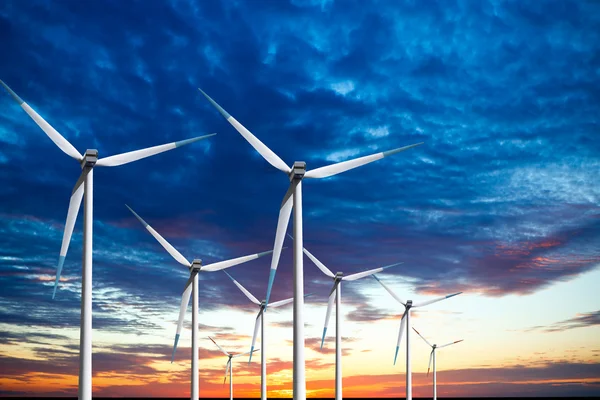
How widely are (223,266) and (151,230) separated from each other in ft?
35.8

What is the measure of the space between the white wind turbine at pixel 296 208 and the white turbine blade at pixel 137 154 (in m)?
3.70

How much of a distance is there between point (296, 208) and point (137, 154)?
455 inches

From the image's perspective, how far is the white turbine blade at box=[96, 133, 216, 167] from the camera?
50875 mm

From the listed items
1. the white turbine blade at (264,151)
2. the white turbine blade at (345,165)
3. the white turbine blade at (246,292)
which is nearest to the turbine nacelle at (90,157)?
the white turbine blade at (264,151)

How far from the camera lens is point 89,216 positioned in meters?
46.3

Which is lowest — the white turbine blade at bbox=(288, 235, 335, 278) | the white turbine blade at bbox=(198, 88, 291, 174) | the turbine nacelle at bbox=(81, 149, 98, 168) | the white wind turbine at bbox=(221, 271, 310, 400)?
the white wind turbine at bbox=(221, 271, 310, 400)

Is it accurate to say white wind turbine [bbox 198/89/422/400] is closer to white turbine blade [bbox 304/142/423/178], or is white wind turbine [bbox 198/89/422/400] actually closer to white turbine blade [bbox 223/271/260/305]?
white turbine blade [bbox 304/142/423/178]

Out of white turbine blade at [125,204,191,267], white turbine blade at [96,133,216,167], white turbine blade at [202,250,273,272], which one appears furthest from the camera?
white turbine blade at [202,250,273,272]

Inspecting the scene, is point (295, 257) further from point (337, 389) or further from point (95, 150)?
point (337, 389)

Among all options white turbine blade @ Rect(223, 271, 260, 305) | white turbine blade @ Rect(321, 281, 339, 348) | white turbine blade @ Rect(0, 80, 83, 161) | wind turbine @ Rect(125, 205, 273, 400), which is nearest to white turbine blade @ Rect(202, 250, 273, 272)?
wind turbine @ Rect(125, 205, 273, 400)

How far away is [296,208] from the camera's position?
51.7 metres

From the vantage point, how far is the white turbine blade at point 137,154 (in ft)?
167

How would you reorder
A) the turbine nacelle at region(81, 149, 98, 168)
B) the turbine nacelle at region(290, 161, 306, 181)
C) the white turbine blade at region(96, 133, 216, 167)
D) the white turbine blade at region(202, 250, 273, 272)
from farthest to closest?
the white turbine blade at region(202, 250, 273, 272)
the turbine nacelle at region(290, 161, 306, 181)
the white turbine blade at region(96, 133, 216, 167)
the turbine nacelle at region(81, 149, 98, 168)

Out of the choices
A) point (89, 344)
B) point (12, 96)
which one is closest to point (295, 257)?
point (89, 344)
